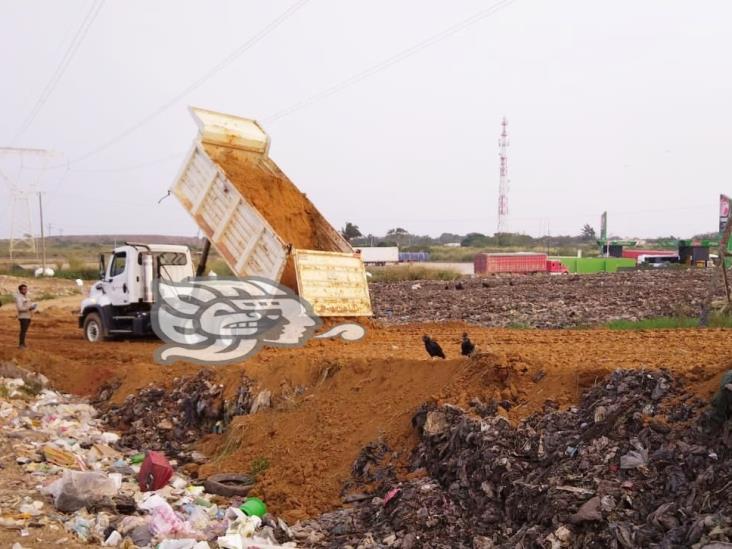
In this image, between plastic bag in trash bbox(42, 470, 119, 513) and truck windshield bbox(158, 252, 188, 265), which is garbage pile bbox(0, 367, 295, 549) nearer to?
plastic bag in trash bbox(42, 470, 119, 513)

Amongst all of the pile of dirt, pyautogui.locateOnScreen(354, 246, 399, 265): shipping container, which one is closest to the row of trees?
pyautogui.locateOnScreen(354, 246, 399, 265): shipping container

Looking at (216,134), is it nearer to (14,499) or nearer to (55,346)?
(55,346)

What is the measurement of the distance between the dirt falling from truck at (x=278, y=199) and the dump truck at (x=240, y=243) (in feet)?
0.07

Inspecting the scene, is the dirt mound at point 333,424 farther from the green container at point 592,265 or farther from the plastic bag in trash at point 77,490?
the green container at point 592,265

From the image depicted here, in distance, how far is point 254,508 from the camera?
6270 mm

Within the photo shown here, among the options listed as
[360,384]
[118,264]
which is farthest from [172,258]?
[360,384]

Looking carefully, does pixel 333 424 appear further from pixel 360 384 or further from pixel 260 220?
pixel 260 220

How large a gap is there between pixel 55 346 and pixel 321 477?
919cm

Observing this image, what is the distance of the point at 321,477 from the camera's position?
6.54m

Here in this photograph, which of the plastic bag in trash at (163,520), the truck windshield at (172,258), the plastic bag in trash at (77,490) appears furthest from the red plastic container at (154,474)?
the truck windshield at (172,258)

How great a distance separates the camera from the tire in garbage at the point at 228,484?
22.4ft

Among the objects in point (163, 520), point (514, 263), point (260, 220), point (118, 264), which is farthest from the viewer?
point (514, 263)

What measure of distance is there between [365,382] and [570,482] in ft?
11.3

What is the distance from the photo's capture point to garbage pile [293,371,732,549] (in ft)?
13.7
